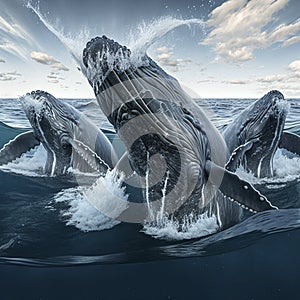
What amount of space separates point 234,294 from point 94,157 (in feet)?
19.9

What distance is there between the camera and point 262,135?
9.24 meters

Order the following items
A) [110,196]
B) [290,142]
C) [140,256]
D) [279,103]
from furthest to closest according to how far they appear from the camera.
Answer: [290,142] < [279,103] < [110,196] < [140,256]

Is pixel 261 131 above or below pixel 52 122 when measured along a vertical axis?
below

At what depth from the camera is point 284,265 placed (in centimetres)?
471

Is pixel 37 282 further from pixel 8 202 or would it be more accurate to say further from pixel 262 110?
pixel 262 110

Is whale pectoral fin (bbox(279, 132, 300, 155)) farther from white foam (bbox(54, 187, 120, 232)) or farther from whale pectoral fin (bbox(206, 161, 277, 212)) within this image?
white foam (bbox(54, 187, 120, 232))

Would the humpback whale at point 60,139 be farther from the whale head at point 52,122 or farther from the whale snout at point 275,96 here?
the whale snout at point 275,96

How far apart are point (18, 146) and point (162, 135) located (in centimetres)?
688

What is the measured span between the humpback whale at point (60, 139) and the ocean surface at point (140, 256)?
2.67 metres

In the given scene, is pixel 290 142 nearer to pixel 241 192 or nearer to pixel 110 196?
pixel 241 192

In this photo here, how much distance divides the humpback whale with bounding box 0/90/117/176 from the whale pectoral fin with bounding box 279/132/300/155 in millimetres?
5290

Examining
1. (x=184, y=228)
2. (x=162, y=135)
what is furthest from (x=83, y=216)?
(x=162, y=135)

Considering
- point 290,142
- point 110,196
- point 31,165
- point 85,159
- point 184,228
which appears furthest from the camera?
point 31,165

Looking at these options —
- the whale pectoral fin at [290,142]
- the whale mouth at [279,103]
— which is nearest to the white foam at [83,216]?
the whale mouth at [279,103]
